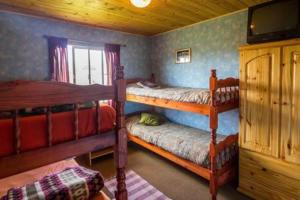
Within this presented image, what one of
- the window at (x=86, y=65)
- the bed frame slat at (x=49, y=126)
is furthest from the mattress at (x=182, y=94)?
the bed frame slat at (x=49, y=126)

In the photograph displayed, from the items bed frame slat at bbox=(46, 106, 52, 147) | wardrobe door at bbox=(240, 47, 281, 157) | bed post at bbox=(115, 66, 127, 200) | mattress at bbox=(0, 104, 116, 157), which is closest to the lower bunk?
wardrobe door at bbox=(240, 47, 281, 157)

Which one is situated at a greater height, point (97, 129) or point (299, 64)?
point (299, 64)

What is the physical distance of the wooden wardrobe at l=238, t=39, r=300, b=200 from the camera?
6.07ft

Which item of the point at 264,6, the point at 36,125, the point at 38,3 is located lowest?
the point at 36,125

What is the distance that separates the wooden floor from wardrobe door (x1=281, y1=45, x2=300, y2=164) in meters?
0.81

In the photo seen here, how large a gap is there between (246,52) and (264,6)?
0.57 meters

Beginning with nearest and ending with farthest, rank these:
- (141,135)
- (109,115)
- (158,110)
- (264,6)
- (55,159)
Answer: (55,159) → (109,115) → (264,6) → (141,135) → (158,110)

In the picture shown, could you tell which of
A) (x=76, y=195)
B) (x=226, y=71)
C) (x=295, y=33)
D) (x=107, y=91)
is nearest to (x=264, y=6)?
(x=295, y=33)

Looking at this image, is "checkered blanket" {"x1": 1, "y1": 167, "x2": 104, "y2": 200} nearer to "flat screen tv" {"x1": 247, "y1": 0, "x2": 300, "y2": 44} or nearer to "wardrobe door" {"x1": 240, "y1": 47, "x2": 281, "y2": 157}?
"wardrobe door" {"x1": 240, "y1": 47, "x2": 281, "y2": 157}

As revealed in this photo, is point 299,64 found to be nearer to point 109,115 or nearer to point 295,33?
point 295,33

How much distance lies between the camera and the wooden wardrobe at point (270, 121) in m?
1.85

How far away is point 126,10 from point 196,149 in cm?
216

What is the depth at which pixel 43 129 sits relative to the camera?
43.6 inches

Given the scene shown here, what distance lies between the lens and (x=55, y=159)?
43.1 inches
